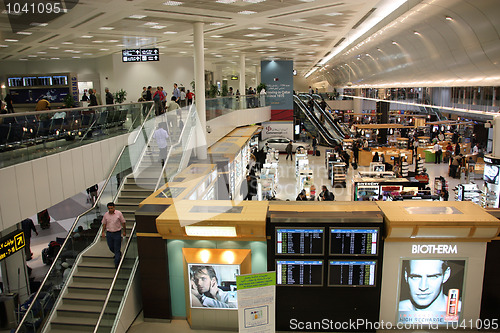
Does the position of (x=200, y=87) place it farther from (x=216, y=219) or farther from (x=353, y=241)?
(x=353, y=241)

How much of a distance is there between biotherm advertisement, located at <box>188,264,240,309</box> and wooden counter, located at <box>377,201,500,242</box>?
3183 millimetres

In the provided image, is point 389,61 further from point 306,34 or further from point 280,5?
point 280,5

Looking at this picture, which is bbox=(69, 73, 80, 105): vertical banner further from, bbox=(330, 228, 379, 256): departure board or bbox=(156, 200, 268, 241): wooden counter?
bbox=(330, 228, 379, 256): departure board

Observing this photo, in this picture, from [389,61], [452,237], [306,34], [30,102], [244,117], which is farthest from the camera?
[244,117]

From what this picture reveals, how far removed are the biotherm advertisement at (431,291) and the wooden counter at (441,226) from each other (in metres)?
0.55

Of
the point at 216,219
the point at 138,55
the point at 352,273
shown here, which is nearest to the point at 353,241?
the point at 352,273

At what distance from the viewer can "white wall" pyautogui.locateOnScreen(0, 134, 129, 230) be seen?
25.9ft

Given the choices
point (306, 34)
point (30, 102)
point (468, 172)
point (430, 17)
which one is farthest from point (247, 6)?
point (468, 172)

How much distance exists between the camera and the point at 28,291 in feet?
36.1

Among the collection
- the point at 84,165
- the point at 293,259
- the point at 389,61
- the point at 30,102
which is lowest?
the point at 293,259

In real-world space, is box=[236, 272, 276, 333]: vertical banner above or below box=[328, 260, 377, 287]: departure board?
above

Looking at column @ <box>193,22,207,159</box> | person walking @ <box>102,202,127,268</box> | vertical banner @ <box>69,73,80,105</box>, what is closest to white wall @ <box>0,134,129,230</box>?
person walking @ <box>102,202,127,268</box>

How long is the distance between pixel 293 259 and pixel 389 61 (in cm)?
1905

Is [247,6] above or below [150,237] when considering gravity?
above
